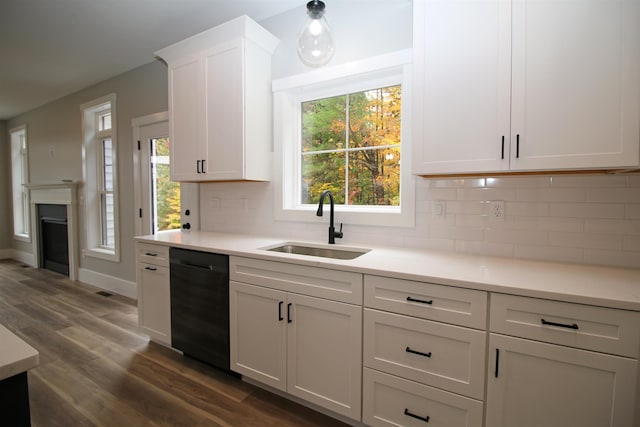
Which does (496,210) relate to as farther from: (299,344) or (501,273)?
(299,344)

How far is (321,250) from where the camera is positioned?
222cm

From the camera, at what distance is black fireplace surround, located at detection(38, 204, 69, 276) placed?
16.2 ft

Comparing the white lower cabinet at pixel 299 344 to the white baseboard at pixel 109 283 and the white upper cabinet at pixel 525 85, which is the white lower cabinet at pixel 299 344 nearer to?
the white upper cabinet at pixel 525 85

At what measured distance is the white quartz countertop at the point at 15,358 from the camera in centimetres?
58

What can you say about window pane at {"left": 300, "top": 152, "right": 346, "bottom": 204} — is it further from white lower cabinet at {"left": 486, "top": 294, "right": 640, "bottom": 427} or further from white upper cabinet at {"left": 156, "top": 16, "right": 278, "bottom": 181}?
white lower cabinet at {"left": 486, "top": 294, "right": 640, "bottom": 427}

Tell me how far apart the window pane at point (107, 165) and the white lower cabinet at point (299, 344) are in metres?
3.46

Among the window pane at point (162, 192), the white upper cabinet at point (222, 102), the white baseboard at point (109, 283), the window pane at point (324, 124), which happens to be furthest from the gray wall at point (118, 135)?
the window pane at point (324, 124)

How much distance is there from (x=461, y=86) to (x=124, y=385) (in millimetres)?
2754

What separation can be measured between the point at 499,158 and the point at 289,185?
158 centimetres

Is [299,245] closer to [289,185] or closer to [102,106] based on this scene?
[289,185]

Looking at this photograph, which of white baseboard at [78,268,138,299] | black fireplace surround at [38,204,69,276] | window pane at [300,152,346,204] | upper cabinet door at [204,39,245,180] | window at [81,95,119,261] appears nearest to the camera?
upper cabinet door at [204,39,245,180]

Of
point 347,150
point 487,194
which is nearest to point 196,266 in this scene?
point 347,150

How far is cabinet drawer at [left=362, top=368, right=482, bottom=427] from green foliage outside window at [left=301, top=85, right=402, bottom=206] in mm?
1164

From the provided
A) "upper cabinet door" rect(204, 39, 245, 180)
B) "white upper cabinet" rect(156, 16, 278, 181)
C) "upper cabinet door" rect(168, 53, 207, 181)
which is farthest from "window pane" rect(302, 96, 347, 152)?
"upper cabinet door" rect(168, 53, 207, 181)
